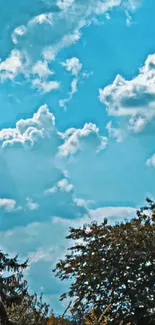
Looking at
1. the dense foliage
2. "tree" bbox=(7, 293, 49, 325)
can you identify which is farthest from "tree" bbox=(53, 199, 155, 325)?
"tree" bbox=(7, 293, 49, 325)

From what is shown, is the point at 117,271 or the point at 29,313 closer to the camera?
the point at 29,313

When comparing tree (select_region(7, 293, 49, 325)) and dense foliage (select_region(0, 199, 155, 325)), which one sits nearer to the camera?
tree (select_region(7, 293, 49, 325))

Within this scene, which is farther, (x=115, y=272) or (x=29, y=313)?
(x=115, y=272)

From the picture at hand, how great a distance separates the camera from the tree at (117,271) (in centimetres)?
2347

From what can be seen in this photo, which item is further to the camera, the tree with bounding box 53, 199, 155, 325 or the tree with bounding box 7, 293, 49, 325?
the tree with bounding box 53, 199, 155, 325

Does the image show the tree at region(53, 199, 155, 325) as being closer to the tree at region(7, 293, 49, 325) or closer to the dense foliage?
the dense foliage

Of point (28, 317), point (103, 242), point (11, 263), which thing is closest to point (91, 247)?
point (103, 242)

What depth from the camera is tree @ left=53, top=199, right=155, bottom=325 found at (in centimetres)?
2347

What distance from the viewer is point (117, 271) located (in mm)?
24109

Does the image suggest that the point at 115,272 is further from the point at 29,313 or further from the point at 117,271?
the point at 29,313

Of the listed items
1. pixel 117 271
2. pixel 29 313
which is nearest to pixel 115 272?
pixel 117 271

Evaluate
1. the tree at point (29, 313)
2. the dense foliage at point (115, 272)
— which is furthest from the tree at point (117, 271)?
the tree at point (29, 313)

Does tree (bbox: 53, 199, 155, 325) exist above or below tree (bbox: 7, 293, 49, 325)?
above

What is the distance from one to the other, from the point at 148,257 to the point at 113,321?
3240mm
